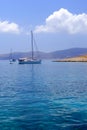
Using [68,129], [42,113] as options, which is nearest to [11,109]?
[42,113]

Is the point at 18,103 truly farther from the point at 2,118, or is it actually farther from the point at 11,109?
the point at 2,118

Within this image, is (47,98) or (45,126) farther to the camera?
(47,98)

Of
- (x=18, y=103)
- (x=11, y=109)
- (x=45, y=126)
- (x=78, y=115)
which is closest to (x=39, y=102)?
(x=18, y=103)

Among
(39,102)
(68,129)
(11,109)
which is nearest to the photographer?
(68,129)

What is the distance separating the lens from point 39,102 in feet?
102

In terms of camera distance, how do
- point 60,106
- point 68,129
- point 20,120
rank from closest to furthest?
point 68,129 → point 20,120 → point 60,106

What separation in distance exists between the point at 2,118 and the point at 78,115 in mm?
6245

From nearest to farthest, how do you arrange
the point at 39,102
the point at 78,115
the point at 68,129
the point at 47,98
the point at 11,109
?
the point at 68,129, the point at 78,115, the point at 11,109, the point at 39,102, the point at 47,98

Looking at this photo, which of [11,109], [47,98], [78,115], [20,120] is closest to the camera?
[20,120]

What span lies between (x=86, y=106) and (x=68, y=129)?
873 cm

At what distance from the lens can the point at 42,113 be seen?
25578 mm

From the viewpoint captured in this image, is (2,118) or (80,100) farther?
(80,100)

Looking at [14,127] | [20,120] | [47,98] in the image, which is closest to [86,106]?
[47,98]

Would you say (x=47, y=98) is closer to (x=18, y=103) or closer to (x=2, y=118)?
(x=18, y=103)
